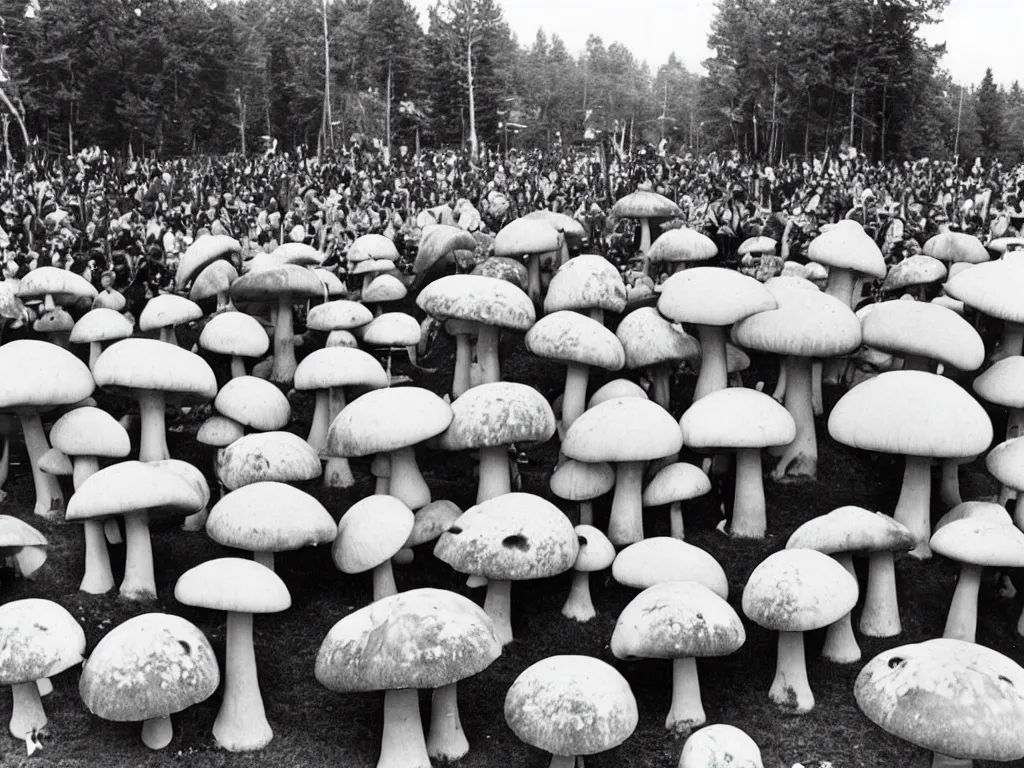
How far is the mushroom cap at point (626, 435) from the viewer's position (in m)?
6.46

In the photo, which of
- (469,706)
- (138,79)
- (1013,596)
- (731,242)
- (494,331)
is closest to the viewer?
(469,706)

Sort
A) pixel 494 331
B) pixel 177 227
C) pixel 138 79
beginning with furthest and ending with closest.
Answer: pixel 138 79 → pixel 177 227 → pixel 494 331

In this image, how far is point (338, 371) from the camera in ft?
25.0

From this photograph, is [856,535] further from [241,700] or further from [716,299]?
[241,700]

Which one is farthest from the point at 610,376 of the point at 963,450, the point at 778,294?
the point at 963,450

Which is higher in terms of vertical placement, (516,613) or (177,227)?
(177,227)

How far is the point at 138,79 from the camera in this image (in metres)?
45.7

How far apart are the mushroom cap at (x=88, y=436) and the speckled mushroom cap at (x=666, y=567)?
12.9 ft

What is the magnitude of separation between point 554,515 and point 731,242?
6.04 m

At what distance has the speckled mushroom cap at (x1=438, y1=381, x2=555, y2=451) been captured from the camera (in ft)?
22.2

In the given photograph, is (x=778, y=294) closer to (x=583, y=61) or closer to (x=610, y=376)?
(x=610, y=376)

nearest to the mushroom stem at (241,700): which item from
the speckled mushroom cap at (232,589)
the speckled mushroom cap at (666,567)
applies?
the speckled mushroom cap at (232,589)

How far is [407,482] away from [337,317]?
2349 millimetres

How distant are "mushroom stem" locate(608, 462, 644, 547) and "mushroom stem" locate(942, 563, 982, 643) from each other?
7.20 feet
